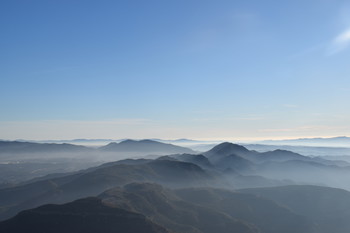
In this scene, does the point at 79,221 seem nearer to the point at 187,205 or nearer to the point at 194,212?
the point at 194,212

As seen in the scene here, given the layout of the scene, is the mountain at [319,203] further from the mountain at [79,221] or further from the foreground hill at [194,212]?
the mountain at [79,221]

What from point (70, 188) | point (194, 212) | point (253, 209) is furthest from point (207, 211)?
point (70, 188)

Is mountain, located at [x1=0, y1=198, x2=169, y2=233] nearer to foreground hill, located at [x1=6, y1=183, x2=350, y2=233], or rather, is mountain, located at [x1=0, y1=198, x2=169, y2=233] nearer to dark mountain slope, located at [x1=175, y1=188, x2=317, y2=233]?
foreground hill, located at [x1=6, y1=183, x2=350, y2=233]

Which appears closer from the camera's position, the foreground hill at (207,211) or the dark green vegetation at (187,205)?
the dark green vegetation at (187,205)

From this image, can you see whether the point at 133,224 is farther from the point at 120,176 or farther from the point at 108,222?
the point at 120,176

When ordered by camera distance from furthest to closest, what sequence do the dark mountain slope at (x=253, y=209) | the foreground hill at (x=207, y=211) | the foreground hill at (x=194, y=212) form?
the dark mountain slope at (x=253, y=209) < the foreground hill at (x=207, y=211) < the foreground hill at (x=194, y=212)

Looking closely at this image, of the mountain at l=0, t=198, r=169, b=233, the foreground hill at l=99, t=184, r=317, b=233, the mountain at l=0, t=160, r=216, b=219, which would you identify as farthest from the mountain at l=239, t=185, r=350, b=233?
the mountain at l=0, t=198, r=169, b=233

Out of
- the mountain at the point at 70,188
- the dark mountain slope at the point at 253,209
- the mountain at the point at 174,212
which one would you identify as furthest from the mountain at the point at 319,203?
the mountain at the point at 70,188
